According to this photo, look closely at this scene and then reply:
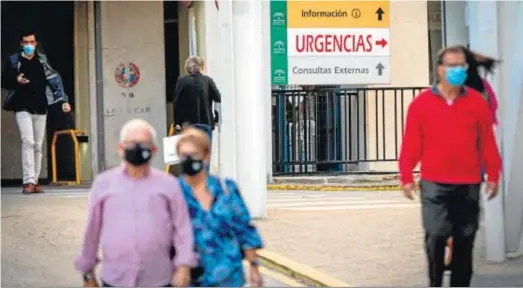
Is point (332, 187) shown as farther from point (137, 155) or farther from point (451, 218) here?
point (137, 155)

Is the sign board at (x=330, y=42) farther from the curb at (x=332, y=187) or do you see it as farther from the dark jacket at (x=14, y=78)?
the dark jacket at (x=14, y=78)

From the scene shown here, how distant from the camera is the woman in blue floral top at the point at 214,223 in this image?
5605 mm

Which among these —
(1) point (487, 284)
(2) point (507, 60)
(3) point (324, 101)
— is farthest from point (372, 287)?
(3) point (324, 101)

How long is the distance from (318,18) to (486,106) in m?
10.3

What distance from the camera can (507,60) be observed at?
9.23 meters

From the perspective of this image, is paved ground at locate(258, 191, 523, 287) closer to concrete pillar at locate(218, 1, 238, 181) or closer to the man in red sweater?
concrete pillar at locate(218, 1, 238, 181)

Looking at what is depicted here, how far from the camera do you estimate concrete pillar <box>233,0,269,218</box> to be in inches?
446

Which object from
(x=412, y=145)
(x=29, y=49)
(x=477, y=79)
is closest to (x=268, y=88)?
(x=29, y=49)

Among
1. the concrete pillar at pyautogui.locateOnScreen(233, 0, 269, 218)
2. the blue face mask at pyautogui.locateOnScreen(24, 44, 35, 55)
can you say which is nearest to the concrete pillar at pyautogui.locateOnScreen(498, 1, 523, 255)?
the concrete pillar at pyautogui.locateOnScreen(233, 0, 269, 218)

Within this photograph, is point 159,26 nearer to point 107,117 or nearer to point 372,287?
point 107,117

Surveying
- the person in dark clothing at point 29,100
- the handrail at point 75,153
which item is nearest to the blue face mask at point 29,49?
the person in dark clothing at point 29,100

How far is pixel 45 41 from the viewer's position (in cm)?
1723

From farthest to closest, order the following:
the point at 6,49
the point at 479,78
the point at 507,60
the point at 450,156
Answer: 1. the point at 6,49
2. the point at 507,60
3. the point at 479,78
4. the point at 450,156

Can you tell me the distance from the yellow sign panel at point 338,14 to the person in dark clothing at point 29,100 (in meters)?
4.76
